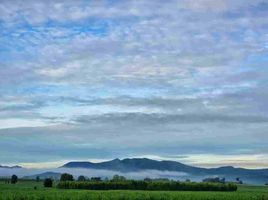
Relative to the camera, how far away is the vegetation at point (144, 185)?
106 m

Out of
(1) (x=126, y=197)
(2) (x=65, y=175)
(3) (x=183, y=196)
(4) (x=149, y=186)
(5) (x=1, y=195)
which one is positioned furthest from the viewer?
(2) (x=65, y=175)

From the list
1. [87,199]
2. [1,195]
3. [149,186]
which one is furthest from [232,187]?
[1,195]

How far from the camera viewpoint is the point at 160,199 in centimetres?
7238

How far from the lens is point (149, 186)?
10919cm

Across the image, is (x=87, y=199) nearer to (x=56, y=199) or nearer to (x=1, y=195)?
(x=56, y=199)

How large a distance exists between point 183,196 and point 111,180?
122 feet

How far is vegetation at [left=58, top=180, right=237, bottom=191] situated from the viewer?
348 ft

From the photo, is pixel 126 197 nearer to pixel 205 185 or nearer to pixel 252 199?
pixel 252 199

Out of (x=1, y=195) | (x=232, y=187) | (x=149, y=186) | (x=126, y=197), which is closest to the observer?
(x=1, y=195)

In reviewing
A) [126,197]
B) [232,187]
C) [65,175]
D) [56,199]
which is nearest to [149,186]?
[232,187]

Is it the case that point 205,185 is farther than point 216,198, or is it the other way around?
point 205,185

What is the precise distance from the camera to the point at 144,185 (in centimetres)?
10894

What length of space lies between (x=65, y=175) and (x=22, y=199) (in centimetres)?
6997

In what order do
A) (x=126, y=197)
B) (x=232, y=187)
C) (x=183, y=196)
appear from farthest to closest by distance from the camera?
(x=232, y=187)
(x=183, y=196)
(x=126, y=197)
